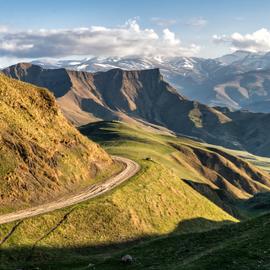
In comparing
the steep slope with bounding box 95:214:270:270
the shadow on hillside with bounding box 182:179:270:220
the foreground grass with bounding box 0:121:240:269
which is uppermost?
the steep slope with bounding box 95:214:270:270

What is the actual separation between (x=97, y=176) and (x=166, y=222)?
2207 centimetres

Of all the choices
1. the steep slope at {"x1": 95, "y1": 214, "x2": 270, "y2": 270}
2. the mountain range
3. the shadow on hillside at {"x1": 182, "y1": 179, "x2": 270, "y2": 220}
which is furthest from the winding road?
the shadow on hillside at {"x1": 182, "y1": 179, "x2": 270, "y2": 220}

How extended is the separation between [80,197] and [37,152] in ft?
44.6

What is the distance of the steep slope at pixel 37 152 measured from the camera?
85.5 m

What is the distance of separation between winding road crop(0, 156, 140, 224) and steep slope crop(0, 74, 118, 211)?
2.49 meters

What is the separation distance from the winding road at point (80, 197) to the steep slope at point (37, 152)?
249 centimetres

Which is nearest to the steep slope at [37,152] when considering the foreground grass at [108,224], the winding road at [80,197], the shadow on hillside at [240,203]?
the winding road at [80,197]

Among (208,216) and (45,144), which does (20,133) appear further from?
(208,216)

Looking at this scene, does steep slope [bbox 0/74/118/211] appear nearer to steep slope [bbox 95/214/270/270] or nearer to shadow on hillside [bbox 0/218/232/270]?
shadow on hillside [bbox 0/218/232/270]

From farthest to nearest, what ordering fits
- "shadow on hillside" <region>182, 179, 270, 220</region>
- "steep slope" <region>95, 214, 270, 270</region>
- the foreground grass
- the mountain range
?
"shadow on hillside" <region>182, 179, 270, 220</region>, the foreground grass, the mountain range, "steep slope" <region>95, 214, 270, 270</region>

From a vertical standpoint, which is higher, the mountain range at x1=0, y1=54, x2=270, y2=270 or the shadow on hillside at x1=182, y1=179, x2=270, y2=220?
the mountain range at x1=0, y1=54, x2=270, y2=270

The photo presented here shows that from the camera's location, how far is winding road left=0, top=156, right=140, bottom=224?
252 feet

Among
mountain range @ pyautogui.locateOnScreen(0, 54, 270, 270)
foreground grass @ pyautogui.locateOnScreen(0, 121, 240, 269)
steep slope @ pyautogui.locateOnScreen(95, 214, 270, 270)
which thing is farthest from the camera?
foreground grass @ pyautogui.locateOnScreen(0, 121, 240, 269)

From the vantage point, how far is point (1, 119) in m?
92.8
